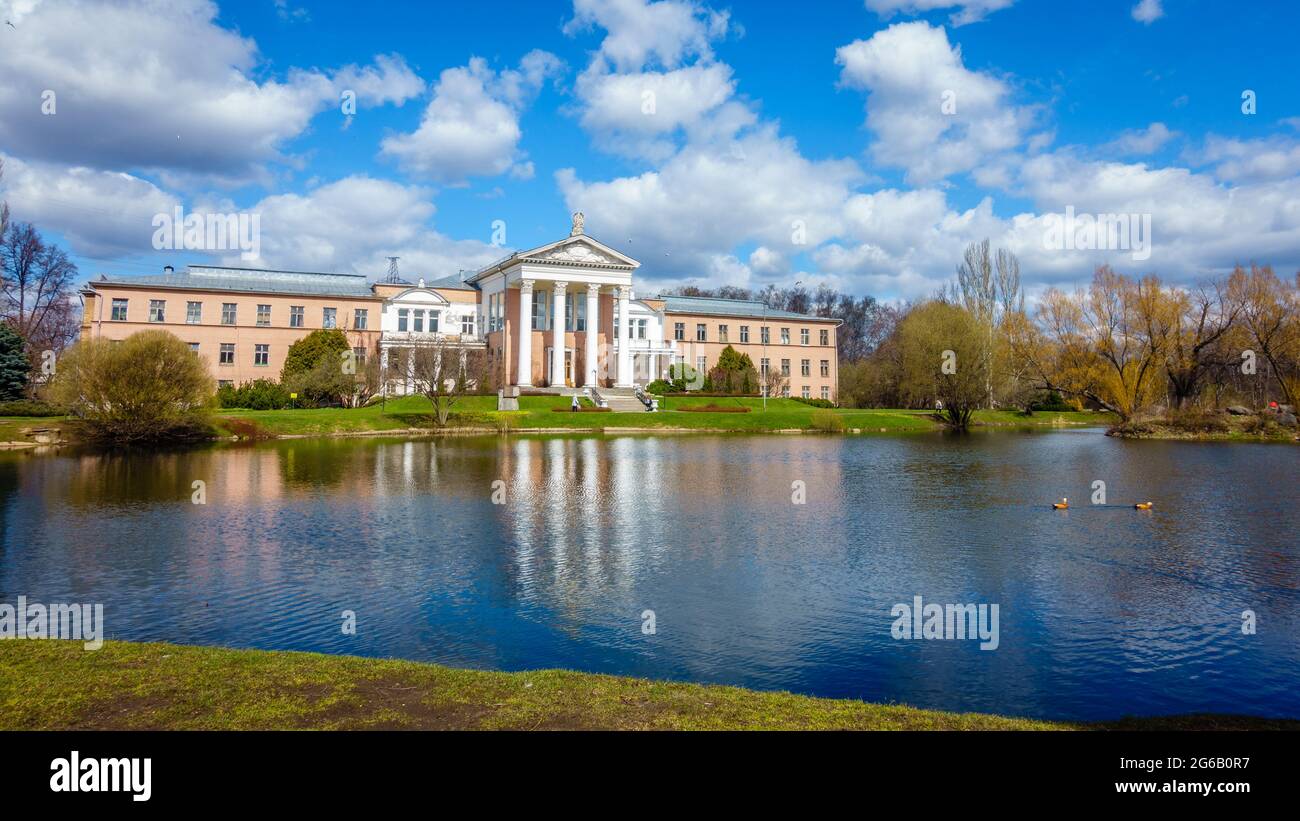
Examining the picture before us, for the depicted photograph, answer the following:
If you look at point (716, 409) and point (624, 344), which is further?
point (624, 344)

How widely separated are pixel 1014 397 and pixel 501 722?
74.5 metres

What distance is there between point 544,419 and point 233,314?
107ft

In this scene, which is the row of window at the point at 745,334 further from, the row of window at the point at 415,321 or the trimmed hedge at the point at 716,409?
the row of window at the point at 415,321

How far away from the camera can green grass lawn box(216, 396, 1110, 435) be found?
46.5 metres

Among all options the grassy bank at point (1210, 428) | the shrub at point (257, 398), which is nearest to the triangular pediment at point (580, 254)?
the shrub at point (257, 398)

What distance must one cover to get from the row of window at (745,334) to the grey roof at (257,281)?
30.1 m

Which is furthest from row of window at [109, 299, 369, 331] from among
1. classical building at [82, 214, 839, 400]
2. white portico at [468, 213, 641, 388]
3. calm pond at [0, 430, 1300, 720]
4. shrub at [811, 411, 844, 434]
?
calm pond at [0, 430, 1300, 720]

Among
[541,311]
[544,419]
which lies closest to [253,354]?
[541,311]

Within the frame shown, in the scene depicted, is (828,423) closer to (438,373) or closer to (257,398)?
(438,373)

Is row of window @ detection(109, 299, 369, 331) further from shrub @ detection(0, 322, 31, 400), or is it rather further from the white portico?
shrub @ detection(0, 322, 31, 400)

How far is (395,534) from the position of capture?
16297 millimetres

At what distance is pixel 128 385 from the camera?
122 feet

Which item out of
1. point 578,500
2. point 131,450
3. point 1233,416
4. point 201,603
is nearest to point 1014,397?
point 1233,416

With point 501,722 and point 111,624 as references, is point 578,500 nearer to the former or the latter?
point 111,624
